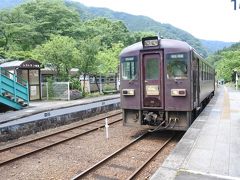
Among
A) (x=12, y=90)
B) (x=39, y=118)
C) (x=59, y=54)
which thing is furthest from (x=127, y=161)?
(x=59, y=54)

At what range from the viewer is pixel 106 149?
28.3 ft

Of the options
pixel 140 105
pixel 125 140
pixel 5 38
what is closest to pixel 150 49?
pixel 140 105

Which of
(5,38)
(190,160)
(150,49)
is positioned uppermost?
(5,38)

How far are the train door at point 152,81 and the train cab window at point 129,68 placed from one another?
32 centimetres

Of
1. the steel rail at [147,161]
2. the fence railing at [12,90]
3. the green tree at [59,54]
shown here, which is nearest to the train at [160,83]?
the steel rail at [147,161]

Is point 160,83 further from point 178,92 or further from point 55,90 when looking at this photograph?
point 55,90

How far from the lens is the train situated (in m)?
9.04

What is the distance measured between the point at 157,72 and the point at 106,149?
2877mm

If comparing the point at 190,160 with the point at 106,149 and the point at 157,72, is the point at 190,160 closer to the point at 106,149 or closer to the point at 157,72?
the point at 106,149

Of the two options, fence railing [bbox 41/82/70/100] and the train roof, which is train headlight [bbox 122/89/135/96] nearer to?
the train roof

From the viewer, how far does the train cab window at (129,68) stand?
9688 millimetres

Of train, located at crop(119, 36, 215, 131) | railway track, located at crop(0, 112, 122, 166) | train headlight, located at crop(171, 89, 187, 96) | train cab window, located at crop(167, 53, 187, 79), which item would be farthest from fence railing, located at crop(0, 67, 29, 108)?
train headlight, located at crop(171, 89, 187, 96)

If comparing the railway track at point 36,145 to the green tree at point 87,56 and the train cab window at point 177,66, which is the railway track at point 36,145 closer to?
the train cab window at point 177,66

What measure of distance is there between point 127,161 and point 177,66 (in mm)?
3447
